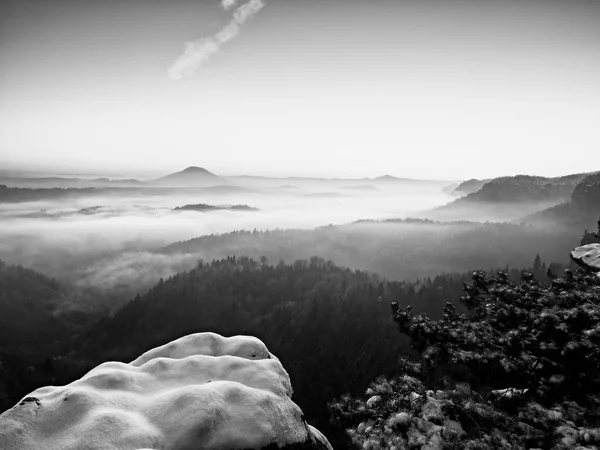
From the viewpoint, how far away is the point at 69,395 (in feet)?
38.5

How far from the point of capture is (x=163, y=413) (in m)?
11.9

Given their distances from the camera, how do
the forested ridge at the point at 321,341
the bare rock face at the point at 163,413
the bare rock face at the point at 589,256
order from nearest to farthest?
the bare rock face at the point at 163,413 → the bare rock face at the point at 589,256 → the forested ridge at the point at 321,341

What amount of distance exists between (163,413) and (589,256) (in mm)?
23437

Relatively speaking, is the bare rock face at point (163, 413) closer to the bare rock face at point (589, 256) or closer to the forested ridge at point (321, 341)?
the bare rock face at point (589, 256)

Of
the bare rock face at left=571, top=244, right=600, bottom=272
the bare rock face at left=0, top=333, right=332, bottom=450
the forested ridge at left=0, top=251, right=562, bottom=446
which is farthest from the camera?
the forested ridge at left=0, top=251, right=562, bottom=446

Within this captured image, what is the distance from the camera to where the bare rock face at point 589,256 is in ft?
59.4

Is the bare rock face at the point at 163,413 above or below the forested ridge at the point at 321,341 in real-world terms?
above

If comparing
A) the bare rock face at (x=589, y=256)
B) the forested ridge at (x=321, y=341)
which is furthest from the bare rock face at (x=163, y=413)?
A: the forested ridge at (x=321, y=341)

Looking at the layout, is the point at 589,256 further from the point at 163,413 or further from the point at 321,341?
the point at 321,341

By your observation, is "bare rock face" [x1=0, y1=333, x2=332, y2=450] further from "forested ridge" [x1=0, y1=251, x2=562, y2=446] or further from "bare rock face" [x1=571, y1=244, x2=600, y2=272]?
"forested ridge" [x1=0, y1=251, x2=562, y2=446]

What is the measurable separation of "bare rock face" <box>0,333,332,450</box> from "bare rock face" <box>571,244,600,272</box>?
17.2 metres

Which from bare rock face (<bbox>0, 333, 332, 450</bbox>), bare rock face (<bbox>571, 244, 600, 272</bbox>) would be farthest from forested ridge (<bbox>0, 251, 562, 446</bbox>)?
bare rock face (<bbox>0, 333, 332, 450</bbox>)

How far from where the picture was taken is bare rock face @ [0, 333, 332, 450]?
34.2 ft

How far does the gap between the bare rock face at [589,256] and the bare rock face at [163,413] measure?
17200 millimetres
